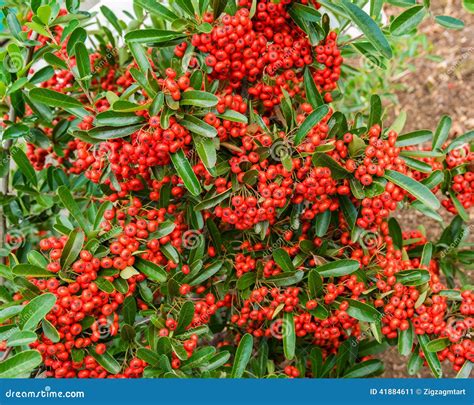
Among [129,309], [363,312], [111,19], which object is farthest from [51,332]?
[111,19]

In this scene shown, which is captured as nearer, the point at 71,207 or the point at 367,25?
the point at 367,25

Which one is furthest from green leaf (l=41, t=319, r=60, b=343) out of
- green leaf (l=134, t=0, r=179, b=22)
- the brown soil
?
the brown soil

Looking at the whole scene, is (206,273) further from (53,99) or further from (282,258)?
(53,99)

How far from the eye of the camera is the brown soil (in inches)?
169

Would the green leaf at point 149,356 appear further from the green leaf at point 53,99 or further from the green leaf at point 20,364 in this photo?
the green leaf at point 53,99

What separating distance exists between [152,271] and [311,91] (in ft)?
3.05

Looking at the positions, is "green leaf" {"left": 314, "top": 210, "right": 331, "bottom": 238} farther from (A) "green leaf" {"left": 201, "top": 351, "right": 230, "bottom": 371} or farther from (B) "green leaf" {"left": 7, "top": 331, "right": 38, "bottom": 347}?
(B) "green leaf" {"left": 7, "top": 331, "right": 38, "bottom": 347}

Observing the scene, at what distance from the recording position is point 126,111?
1.69m

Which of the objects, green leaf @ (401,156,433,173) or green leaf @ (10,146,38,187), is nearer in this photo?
green leaf @ (401,156,433,173)

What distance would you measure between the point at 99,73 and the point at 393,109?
3135 millimetres

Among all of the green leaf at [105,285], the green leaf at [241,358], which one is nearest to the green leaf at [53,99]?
the green leaf at [105,285]

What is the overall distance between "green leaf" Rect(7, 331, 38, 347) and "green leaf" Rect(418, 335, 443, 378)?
1.45m

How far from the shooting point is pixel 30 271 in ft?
5.44

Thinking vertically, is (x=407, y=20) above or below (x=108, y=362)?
above
